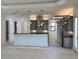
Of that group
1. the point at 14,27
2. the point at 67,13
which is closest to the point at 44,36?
the point at 67,13

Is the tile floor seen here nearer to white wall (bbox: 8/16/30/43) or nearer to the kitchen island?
the kitchen island

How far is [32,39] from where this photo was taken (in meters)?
12.0

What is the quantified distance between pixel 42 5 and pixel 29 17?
5831 mm

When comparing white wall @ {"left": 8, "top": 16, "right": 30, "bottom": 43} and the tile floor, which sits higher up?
white wall @ {"left": 8, "top": 16, "right": 30, "bottom": 43}

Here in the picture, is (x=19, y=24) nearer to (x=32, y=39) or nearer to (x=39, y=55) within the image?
(x=32, y=39)

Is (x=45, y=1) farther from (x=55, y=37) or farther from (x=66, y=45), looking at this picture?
(x=55, y=37)

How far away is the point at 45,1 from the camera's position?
945 cm

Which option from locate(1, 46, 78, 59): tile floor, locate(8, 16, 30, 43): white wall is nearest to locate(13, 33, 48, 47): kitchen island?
locate(1, 46, 78, 59): tile floor

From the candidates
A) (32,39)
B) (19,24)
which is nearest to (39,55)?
(32,39)

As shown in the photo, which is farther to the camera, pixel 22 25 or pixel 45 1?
pixel 22 25

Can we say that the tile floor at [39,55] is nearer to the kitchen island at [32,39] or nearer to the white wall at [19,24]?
the kitchen island at [32,39]

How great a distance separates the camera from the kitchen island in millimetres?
11836

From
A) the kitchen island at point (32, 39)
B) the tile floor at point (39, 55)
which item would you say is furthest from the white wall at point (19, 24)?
the tile floor at point (39, 55)

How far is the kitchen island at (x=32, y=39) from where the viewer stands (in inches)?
466
